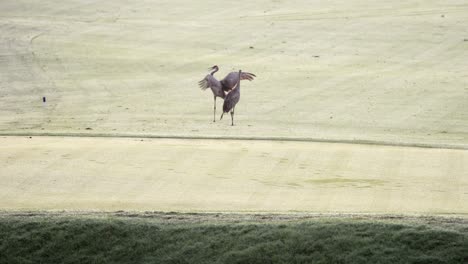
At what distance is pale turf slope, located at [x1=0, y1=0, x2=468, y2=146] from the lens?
81.8ft

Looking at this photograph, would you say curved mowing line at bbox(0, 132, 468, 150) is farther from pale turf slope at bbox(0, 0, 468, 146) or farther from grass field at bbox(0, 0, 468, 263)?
pale turf slope at bbox(0, 0, 468, 146)

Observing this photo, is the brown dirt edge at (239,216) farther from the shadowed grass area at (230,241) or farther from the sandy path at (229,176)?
the sandy path at (229,176)

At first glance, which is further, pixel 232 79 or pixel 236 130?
pixel 236 130

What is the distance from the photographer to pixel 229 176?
18.0 m

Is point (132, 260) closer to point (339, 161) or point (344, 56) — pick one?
point (339, 161)

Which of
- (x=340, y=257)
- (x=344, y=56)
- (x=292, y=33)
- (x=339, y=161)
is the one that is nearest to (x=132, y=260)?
(x=340, y=257)

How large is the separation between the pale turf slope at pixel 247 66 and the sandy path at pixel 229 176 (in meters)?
2.38

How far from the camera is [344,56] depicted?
110 ft

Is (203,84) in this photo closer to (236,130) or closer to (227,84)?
(227,84)

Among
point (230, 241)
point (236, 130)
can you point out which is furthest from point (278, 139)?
point (230, 241)

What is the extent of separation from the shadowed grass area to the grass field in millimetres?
27

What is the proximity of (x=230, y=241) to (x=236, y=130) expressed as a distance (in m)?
9.80

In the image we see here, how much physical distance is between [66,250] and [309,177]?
5520 millimetres

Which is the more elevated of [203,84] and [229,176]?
[203,84]
